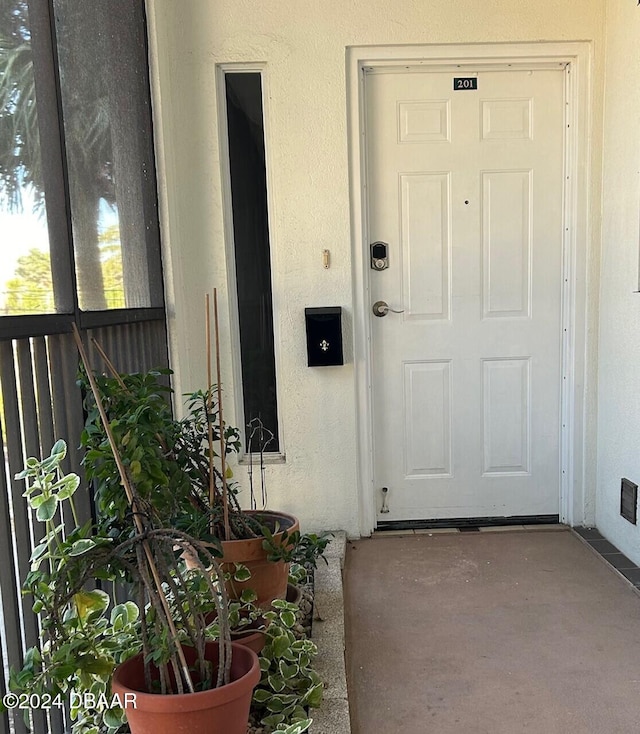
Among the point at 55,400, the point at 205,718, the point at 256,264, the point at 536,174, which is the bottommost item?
the point at 205,718

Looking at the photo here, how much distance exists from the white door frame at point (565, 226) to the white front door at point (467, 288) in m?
0.04

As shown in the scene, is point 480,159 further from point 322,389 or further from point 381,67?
point 322,389

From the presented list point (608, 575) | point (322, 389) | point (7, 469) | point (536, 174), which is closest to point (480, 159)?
point (536, 174)

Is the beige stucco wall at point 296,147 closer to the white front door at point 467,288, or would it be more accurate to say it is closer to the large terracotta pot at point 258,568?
the white front door at point 467,288

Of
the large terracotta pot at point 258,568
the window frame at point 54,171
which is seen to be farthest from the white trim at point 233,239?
the window frame at point 54,171

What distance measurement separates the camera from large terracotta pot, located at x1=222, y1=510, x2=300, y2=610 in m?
1.71

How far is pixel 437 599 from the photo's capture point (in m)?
2.23

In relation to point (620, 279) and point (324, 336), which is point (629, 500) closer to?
point (620, 279)

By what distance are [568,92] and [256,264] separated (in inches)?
61.4

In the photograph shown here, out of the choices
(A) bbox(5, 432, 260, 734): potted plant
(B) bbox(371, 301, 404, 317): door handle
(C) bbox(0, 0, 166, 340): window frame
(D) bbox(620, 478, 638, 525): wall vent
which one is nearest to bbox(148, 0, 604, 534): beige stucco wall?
(B) bbox(371, 301, 404, 317): door handle

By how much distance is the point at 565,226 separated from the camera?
2.71m

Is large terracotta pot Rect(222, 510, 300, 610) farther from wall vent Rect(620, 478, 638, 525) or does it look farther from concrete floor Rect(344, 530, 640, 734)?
wall vent Rect(620, 478, 638, 525)

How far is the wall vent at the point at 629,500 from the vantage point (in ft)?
7.91

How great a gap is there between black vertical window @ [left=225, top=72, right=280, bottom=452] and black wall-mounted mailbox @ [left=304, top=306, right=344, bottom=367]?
0.64 ft
